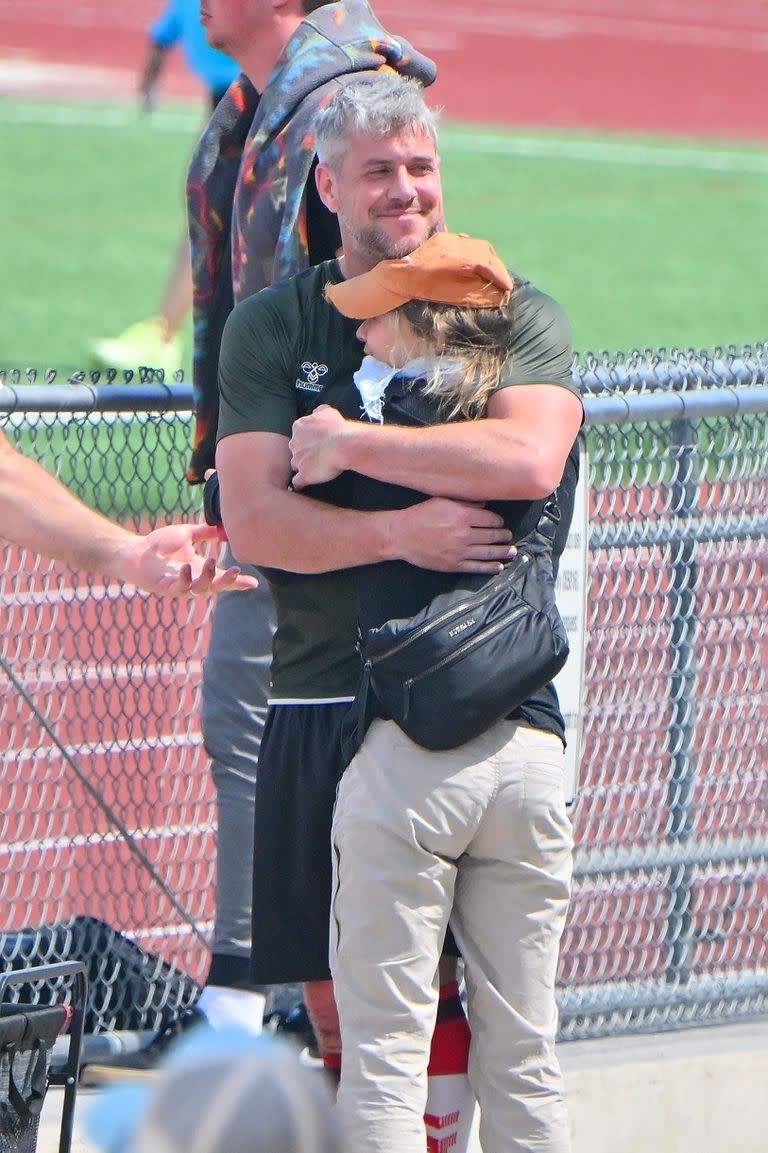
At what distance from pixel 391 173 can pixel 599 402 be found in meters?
0.94

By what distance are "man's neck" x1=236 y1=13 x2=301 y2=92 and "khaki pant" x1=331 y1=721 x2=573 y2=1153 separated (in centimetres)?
152

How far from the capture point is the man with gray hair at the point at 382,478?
2.96 m

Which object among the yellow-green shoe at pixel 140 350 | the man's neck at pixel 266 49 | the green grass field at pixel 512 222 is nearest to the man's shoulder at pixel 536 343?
the man's neck at pixel 266 49

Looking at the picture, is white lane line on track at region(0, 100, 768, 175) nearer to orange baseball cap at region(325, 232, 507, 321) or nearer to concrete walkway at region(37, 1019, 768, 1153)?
concrete walkway at region(37, 1019, 768, 1153)

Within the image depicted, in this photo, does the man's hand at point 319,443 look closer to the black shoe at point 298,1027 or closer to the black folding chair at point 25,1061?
the black folding chair at point 25,1061

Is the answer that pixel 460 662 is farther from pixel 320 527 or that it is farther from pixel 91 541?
pixel 91 541

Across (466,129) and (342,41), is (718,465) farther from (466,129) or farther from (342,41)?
(466,129)

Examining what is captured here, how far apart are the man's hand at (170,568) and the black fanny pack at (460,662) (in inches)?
15.5

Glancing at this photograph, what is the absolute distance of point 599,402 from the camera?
3.95 metres

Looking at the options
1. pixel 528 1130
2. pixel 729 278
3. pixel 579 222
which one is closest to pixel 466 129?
pixel 579 222

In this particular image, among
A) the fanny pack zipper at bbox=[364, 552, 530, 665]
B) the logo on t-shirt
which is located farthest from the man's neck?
the fanny pack zipper at bbox=[364, 552, 530, 665]

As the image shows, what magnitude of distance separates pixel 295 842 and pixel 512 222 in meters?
15.6

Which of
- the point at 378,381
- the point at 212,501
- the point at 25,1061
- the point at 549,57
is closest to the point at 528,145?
the point at 549,57

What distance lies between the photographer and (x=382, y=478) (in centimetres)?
298
